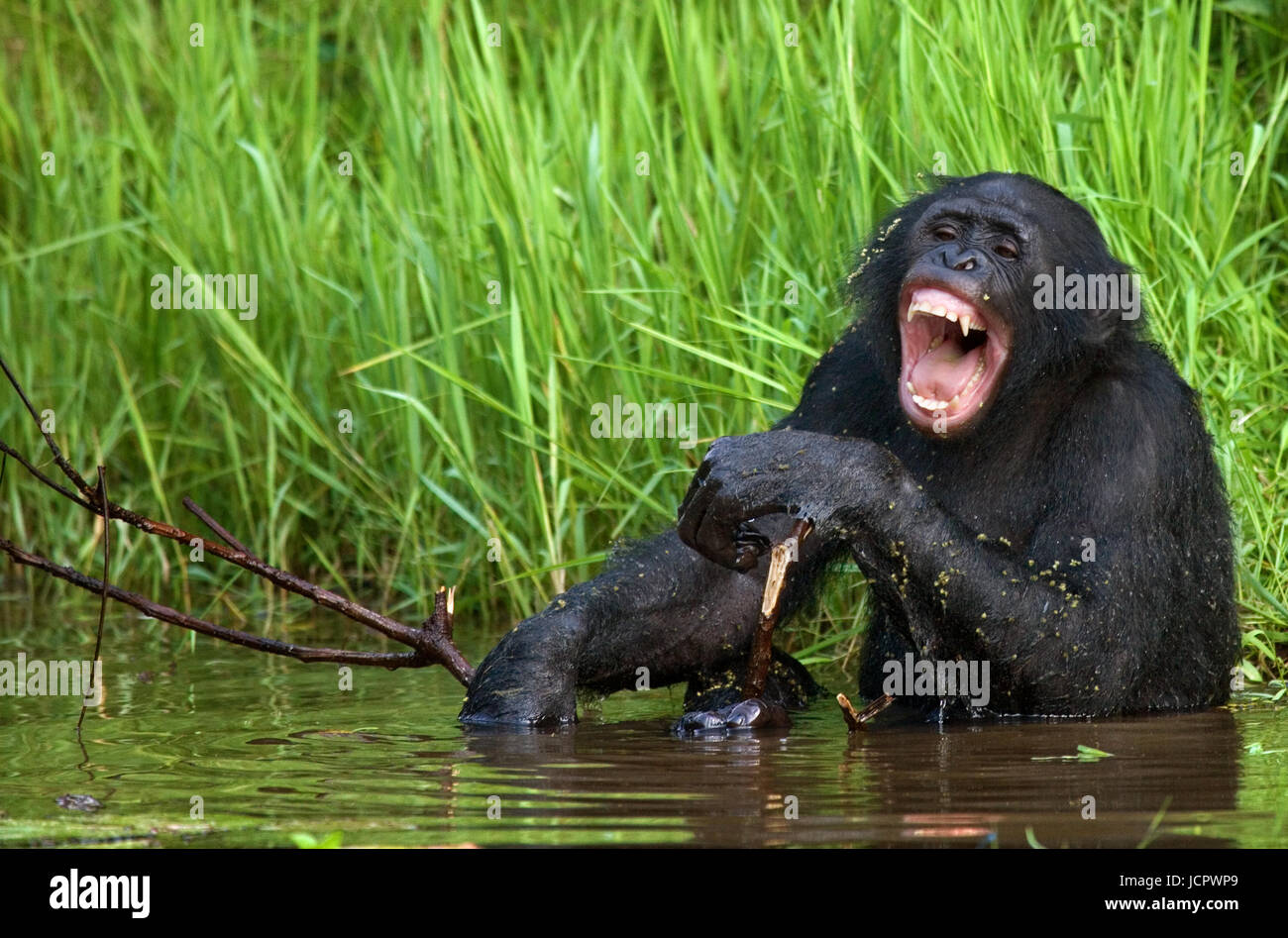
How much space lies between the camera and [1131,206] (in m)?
6.51

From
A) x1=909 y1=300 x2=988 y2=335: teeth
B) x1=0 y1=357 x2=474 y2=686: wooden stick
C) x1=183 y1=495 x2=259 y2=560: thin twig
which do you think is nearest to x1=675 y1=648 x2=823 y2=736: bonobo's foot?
x1=0 y1=357 x2=474 y2=686: wooden stick

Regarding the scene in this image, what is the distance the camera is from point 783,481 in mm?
5172

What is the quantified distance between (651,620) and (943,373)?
119 cm

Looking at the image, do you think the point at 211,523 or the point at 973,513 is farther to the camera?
the point at 973,513

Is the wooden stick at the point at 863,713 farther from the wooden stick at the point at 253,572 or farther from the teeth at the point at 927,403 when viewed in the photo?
the wooden stick at the point at 253,572

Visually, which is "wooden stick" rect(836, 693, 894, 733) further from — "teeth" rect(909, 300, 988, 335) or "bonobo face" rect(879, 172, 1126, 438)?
"teeth" rect(909, 300, 988, 335)

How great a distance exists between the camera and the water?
148 inches

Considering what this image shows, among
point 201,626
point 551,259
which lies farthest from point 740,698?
point 551,259

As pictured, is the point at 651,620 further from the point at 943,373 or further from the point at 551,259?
the point at 551,259

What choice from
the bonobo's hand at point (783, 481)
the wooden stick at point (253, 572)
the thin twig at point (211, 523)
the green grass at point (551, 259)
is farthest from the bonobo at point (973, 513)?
the thin twig at point (211, 523)

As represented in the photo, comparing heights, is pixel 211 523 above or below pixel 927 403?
below
